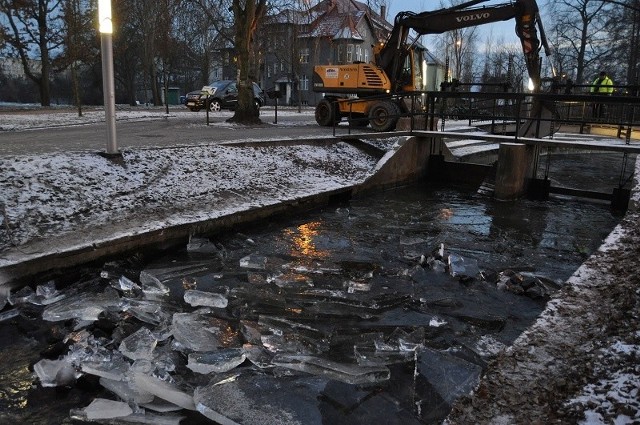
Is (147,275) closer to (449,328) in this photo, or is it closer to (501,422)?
(449,328)

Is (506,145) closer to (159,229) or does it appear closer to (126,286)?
(159,229)

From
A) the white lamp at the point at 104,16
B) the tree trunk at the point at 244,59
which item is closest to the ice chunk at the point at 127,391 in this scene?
the white lamp at the point at 104,16

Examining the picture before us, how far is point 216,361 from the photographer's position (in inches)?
179

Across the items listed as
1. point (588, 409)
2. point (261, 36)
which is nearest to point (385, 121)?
point (588, 409)

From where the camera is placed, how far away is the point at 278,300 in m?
6.07

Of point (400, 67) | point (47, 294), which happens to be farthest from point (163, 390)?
point (400, 67)

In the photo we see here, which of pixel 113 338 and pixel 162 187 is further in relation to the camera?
pixel 162 187

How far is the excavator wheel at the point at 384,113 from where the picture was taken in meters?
17.3

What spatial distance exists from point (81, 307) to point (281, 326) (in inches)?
84.1

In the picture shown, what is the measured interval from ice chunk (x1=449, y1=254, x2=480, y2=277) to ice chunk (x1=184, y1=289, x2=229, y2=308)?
122 inches

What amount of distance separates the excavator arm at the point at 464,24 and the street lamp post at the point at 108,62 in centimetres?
1177

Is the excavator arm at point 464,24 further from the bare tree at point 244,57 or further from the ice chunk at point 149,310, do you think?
the ice chunk at point 149,310

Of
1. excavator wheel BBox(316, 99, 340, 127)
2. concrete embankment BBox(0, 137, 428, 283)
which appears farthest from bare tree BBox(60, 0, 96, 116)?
concrete embankment BBox(0, 137, 428, 283)

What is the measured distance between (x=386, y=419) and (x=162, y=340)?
227cm
